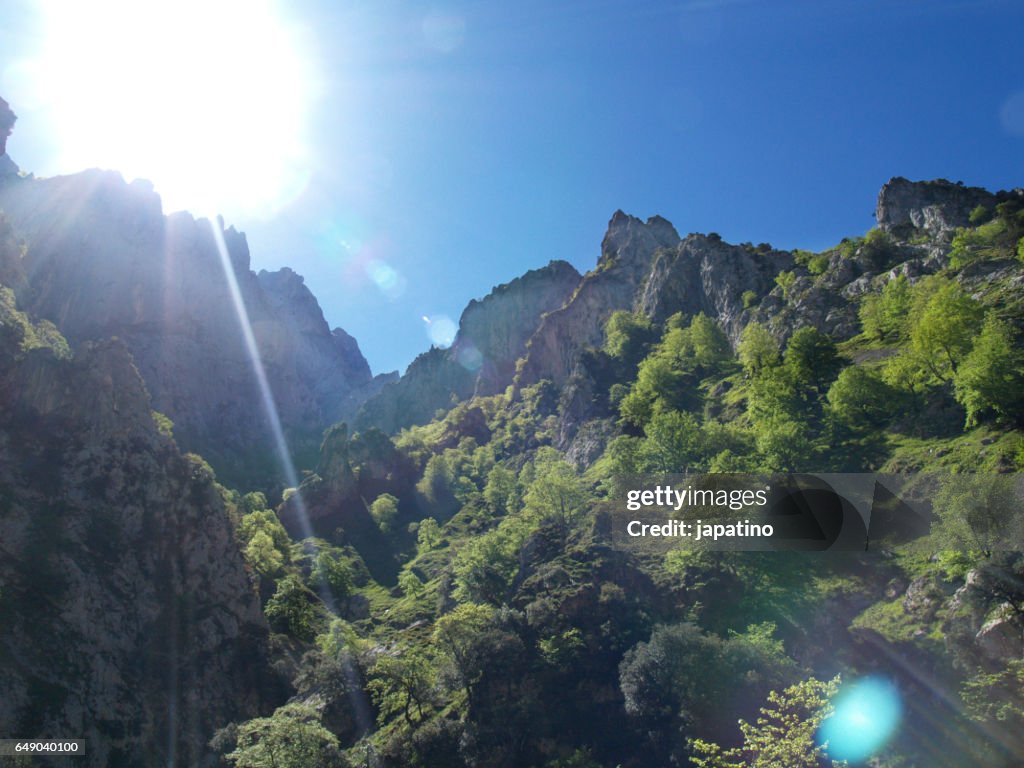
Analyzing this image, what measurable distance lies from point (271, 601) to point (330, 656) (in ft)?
53.5

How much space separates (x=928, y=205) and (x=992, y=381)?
87553 mm

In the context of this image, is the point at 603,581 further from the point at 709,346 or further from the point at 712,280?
the point at 712,280

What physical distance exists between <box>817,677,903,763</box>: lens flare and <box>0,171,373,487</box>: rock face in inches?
4933

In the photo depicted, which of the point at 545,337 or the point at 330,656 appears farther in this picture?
the point at 545,337

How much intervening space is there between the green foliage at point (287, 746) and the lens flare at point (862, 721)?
2979 centimetres

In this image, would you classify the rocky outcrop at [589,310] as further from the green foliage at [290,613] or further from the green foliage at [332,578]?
the green foliage at [290,613]

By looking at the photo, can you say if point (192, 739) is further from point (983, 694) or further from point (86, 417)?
point (983, 694)

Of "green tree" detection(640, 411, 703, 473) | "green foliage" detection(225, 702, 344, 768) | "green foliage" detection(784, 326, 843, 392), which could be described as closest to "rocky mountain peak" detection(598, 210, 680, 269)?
"green foliage" detection(784, 326, 843, 392)

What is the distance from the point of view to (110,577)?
48688mm

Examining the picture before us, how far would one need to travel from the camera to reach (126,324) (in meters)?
139

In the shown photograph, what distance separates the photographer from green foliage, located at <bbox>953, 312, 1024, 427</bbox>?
4466cm

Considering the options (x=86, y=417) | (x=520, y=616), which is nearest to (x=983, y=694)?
(x=520, y=616)

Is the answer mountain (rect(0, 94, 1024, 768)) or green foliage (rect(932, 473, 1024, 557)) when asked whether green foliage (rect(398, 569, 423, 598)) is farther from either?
green foliage (rect(932, 473, 1024, 557))

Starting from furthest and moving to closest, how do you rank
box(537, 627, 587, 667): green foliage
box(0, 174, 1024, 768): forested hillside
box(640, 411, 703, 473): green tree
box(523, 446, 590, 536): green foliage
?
box(523, 446, 590, 536): green foliage, box(640, 411, 703, 473): green tree, box(537, 627, 587, 667): green foliage, box(0, 174, 1024, 768): forested hillside
